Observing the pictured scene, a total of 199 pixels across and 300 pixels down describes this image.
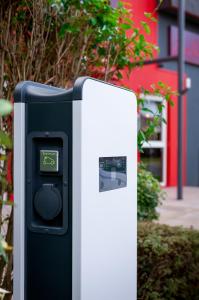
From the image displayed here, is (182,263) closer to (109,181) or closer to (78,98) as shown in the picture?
(109,181)

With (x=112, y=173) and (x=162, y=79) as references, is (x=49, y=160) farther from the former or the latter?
(x=162, y=79)

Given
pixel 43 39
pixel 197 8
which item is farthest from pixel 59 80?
pixel 197 8

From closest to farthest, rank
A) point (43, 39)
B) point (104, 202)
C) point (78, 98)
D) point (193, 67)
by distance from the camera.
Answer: point (78, 98) < point (104, 202) < point (43, 39) < point (193, 67)

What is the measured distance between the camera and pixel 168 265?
122 inches

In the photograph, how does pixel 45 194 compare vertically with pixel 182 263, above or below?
above

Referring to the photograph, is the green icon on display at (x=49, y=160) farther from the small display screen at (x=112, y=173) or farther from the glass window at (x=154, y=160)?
the glass window at (x=154, y=160)

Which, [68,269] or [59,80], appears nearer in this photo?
[68,269]

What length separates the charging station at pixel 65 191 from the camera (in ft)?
6.25

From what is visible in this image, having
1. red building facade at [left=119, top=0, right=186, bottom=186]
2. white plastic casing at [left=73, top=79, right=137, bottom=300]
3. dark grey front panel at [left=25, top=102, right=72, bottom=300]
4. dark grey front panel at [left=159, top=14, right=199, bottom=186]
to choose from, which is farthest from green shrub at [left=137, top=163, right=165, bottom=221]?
dark grey front panel at [left=159, top=14, right=199, bottom=186]

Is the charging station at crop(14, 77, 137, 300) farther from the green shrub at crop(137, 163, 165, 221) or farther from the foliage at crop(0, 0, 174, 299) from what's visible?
the green shrub at crop(137, 163, 165, 221)

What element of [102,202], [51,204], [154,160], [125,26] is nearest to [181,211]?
[154,160]

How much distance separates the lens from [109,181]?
7.15 feet

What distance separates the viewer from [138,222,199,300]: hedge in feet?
9.99

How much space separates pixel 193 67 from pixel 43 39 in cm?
1135
